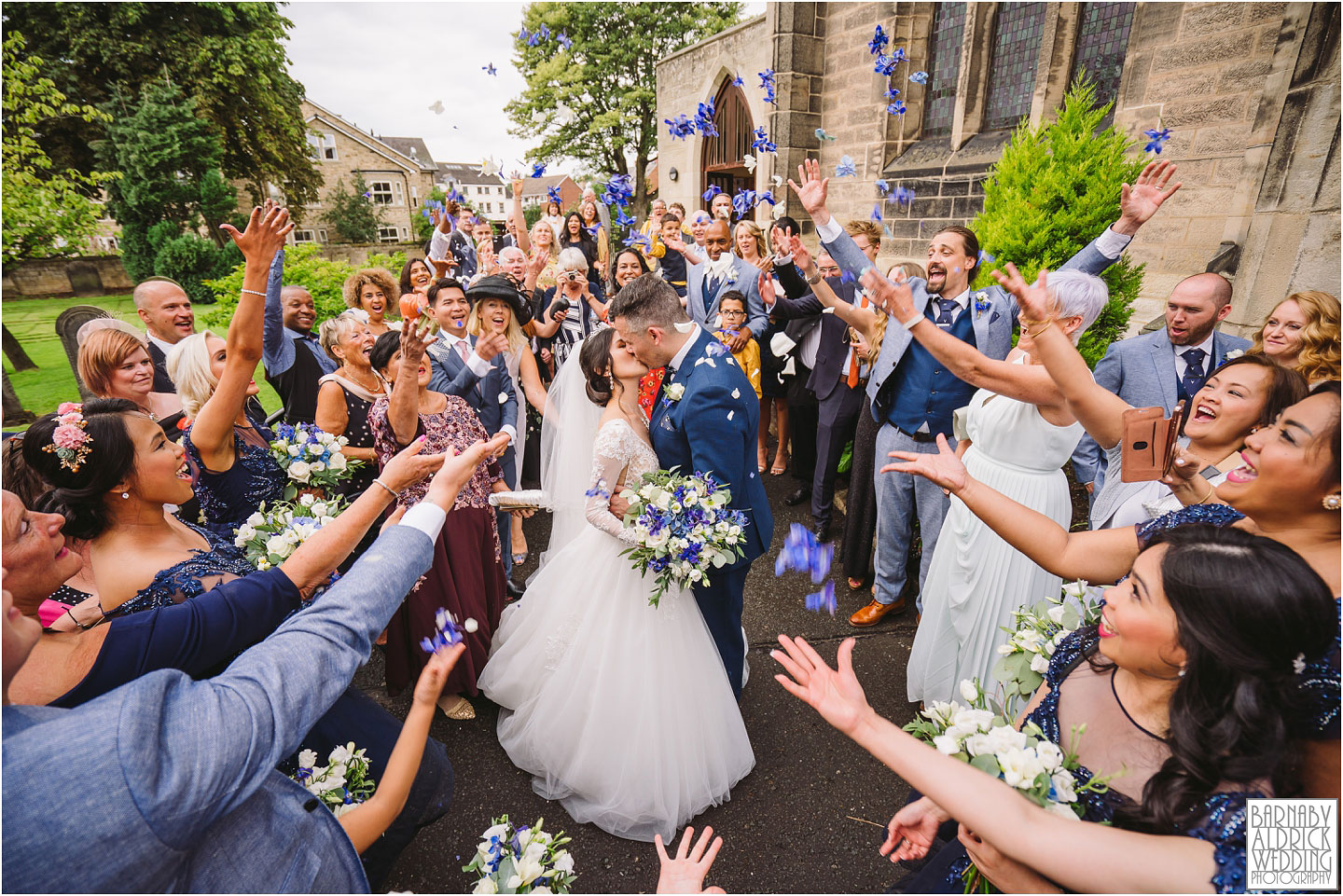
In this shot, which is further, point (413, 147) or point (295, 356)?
point (413, 147)

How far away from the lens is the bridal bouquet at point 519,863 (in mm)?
1696

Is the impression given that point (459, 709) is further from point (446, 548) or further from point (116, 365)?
point (116, 365)

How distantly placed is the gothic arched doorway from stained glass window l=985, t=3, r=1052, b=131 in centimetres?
811

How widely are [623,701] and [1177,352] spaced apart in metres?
4.07

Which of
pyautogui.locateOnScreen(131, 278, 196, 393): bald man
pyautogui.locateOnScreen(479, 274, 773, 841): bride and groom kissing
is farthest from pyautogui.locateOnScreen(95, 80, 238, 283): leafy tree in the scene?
pyautogui.locateOnScreen(479, 274, 773, 841): bride and groom kissing

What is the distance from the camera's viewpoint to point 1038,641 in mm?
2107

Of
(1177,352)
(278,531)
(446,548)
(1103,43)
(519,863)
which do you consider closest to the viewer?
(519,863)

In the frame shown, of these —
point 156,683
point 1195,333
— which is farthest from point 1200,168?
point 156,683

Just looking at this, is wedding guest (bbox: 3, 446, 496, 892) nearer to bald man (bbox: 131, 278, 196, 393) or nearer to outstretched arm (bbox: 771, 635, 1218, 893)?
outstretched arm (bbox: 771, 635, 1218, 893)

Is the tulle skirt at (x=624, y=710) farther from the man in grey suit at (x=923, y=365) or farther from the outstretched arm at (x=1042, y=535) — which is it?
the man in grey suit at (x=923, y=365)

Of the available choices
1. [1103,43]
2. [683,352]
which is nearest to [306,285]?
[683,352]

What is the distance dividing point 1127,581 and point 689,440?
1.87m

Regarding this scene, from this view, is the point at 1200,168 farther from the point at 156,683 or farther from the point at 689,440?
the point at 156,683

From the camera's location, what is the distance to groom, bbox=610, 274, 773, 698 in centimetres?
291
